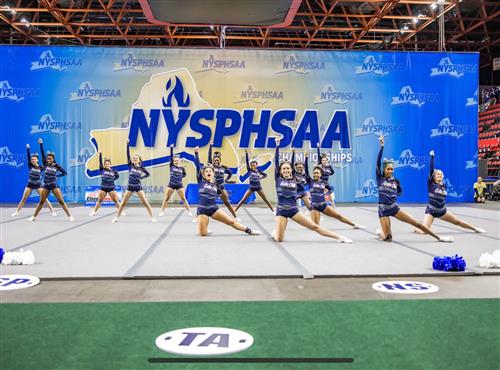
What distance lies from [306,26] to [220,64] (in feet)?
22.0

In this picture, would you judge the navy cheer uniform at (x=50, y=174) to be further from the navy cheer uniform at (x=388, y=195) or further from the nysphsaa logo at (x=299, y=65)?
the nysphsaa logo at (x=299, y=65)

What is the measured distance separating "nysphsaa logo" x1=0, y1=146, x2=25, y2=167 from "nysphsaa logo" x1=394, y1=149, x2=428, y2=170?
14638mm

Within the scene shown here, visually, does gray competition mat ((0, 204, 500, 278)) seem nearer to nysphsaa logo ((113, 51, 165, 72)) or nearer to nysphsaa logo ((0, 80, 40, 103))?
nysphsaa logo ((0, 80, 40, 103))

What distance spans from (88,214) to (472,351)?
41.4 ft

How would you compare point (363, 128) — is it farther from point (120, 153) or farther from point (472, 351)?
point (472, 351)

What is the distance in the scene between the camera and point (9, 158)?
19.0 metres

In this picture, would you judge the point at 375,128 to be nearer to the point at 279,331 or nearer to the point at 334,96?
the point at 334,96

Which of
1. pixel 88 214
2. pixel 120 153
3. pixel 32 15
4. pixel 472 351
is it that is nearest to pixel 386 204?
pixel 472 351

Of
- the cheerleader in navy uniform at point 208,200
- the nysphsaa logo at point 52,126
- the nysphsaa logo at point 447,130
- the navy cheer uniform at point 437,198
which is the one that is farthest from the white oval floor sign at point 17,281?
the nysphsaa logo at point 447,130

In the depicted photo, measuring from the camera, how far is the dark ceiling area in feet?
72.3

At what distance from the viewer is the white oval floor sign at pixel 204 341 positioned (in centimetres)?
338

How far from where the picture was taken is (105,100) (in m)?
19.5

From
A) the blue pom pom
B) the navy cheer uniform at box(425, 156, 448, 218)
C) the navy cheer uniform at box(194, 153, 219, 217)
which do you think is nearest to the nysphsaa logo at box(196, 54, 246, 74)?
the navy cheer uniform at box(194, 153, 219, 217)

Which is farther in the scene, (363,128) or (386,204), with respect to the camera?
(363,128)
